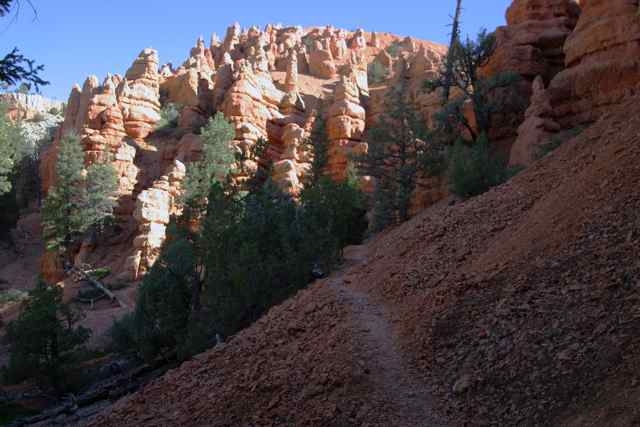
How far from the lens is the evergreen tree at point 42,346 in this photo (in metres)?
20.5

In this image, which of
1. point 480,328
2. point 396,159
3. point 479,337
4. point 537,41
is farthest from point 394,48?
point 479,337

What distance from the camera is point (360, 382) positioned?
7.00 meters

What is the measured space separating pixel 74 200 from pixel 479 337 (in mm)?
39397

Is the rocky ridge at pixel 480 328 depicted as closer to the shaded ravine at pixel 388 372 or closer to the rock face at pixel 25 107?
the shaded ravine at pixel 388 372

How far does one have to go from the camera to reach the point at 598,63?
21109mm

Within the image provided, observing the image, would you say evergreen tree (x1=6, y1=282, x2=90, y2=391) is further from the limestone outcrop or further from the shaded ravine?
the shaded ravine

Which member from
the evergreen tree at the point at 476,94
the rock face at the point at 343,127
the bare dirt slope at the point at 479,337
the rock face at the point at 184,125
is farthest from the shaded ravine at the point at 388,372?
the rock face at the point at 343,127

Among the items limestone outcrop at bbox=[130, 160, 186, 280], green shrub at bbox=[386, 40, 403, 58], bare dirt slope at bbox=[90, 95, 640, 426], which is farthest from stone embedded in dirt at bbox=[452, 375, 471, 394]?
green shrub at bbox=[386, 40, 403, 58]

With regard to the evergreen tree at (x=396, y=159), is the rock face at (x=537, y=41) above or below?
above

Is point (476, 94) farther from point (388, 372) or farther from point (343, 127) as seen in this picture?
point (388, 372)

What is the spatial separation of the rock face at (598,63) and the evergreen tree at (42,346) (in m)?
21.2

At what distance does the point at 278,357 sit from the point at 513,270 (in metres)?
3.73

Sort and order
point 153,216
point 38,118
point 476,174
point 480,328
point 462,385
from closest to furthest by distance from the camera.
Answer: point 462,385
point 480,328
point 476,174
point 153,216
point 38,118

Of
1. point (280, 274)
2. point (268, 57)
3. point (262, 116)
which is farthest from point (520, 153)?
point (268, 57)
